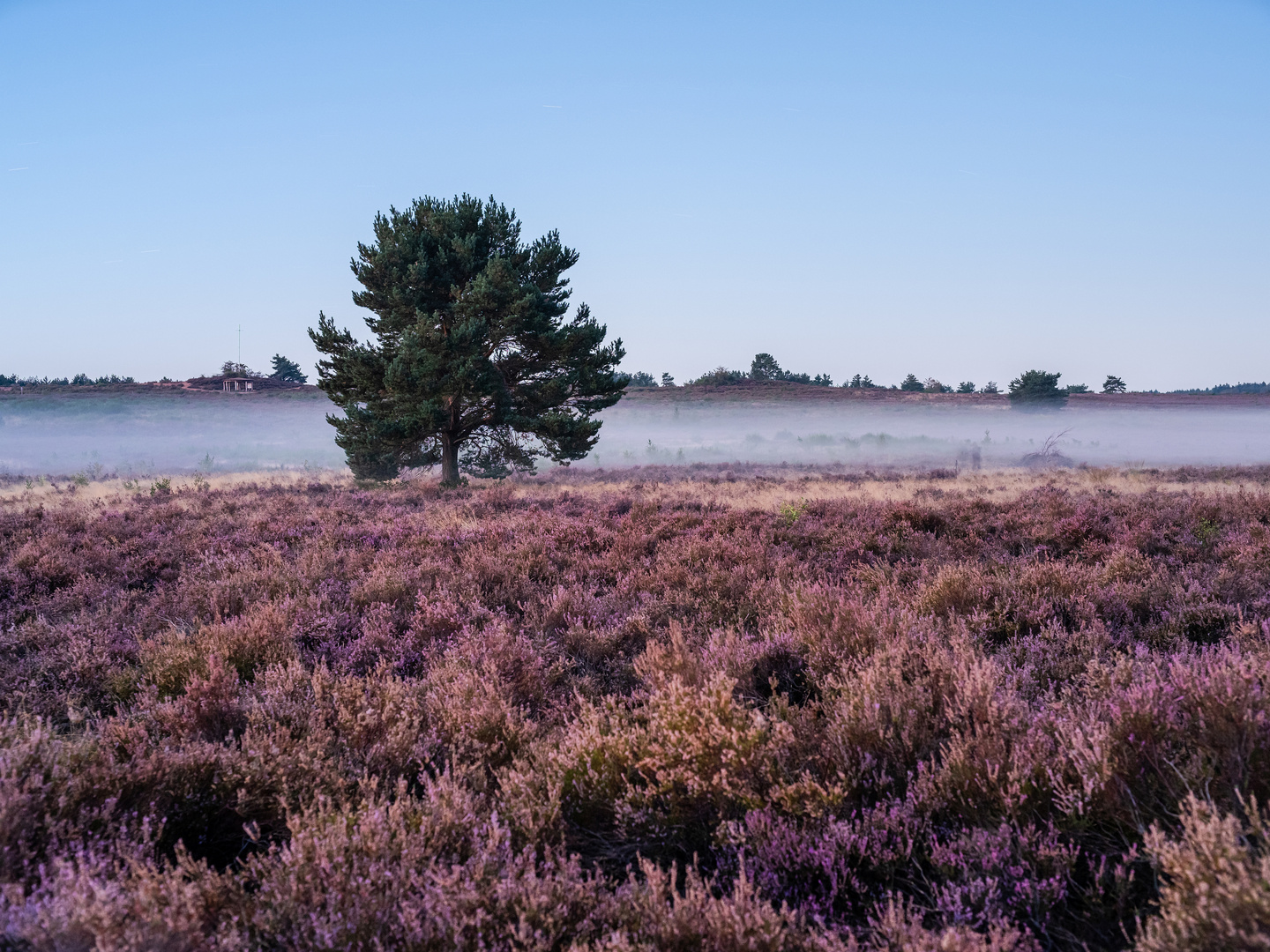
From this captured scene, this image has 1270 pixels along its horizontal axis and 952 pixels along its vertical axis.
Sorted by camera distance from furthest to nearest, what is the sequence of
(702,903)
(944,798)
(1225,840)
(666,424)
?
(666,424), (944,798), (702,903), (1225,840)

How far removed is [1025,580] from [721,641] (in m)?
2.94

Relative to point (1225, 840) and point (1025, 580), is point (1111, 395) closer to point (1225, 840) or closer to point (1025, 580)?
point (1025, 580)

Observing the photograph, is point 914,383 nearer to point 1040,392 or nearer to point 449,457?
point 1040,392

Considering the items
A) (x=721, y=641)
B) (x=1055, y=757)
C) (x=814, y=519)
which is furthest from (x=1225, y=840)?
(x=814, y=519)

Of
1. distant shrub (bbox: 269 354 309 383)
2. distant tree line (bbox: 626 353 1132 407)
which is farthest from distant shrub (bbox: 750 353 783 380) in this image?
distant shrub (bbox: 269 354 309 383)

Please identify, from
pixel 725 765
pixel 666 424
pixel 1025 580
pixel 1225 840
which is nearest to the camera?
pixel 1225 840

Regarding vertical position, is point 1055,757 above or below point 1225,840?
below

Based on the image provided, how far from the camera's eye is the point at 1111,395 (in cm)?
6191

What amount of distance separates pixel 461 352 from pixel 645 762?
17138 mm

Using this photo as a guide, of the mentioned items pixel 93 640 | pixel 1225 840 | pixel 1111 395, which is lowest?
pixel 93 640

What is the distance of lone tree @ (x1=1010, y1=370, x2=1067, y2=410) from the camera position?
192 ft

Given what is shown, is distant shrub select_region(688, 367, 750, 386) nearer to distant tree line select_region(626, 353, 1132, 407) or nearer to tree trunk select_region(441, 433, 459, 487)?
distant tree line select_region(626, 353, 1132, 407)

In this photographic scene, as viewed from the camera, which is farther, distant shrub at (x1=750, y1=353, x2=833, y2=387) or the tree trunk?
distant shrub at (x1=750, y1=353, x2=833, y2=387)

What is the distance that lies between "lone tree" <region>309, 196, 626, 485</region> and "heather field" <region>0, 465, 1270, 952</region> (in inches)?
490
